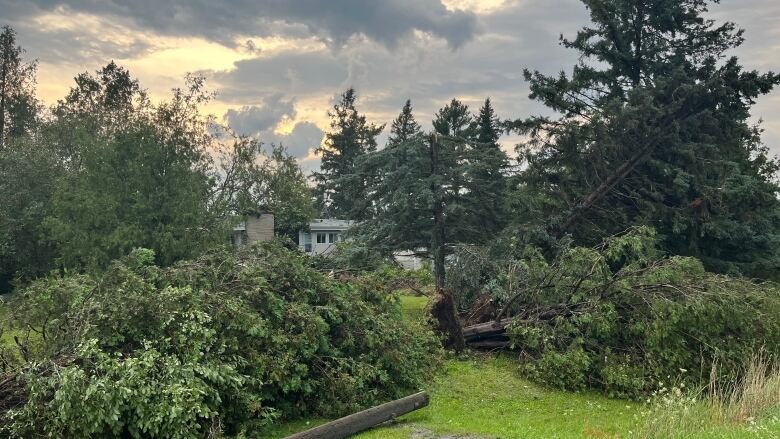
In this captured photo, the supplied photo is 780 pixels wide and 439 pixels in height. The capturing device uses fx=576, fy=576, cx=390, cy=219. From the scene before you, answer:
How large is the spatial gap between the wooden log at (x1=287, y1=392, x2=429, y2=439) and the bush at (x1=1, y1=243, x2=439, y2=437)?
0.44m

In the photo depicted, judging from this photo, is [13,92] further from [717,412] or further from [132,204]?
[717,412]

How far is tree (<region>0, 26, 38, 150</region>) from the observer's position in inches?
1023

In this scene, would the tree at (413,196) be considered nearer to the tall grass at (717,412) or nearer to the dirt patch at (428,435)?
the dirt patch at (428,435)

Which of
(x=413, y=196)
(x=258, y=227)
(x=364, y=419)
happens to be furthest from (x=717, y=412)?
(x=258, y=227)

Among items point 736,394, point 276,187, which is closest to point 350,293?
point 736,394

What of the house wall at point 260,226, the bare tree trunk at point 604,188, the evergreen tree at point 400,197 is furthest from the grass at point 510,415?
the house wall at point 260,226

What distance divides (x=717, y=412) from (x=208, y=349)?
19.3ft

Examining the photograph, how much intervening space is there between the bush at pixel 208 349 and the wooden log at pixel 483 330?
191 cm

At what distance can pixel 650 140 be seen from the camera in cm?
1583

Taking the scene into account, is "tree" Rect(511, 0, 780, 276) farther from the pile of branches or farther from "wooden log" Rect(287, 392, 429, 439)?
"wooden log" Rect(287, 392, 429, 439)

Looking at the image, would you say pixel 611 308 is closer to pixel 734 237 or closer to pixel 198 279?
pixel 198 279

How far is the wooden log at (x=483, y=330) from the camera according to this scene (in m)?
11.4

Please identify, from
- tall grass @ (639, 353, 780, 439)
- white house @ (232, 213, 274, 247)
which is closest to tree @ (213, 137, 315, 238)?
white house @ (232, 213, 274, 247)

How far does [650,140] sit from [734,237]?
3.33 meters
